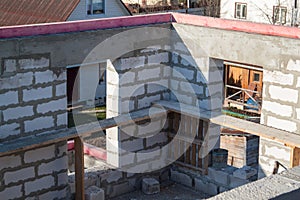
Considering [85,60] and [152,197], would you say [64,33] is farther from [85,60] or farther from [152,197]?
[152,197]

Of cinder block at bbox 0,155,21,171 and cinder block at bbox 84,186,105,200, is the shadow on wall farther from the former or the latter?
cinder block at bbox 84,186,105,200

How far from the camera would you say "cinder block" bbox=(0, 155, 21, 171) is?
26.1 ft

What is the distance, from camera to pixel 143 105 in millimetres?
9695

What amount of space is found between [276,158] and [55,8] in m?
13.8

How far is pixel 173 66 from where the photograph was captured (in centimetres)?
985

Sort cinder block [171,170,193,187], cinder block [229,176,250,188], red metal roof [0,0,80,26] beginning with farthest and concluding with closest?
red metal roof [0,0,80,26] < cinder block [171,170,193,187] < cinder block [229,176,250,188]

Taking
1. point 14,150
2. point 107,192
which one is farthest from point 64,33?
point 107,192

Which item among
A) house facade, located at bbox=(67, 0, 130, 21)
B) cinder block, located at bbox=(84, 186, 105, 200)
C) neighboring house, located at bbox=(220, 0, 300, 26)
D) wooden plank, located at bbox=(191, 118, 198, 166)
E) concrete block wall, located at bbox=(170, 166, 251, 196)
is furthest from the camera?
neighboring house, located at bbox=(220, 0, 300, 26)

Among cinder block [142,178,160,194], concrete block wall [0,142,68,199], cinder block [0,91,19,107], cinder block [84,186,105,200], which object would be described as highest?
cinder block [0,91,19,107]

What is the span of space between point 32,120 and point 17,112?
0.99ft

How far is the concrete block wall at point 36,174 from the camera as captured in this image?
26.4 feet

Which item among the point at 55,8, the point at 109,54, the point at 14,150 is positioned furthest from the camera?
the point at 55,8

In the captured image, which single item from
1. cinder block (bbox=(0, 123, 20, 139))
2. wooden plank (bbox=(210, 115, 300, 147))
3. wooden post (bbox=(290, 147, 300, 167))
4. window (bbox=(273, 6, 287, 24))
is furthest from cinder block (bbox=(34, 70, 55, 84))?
window (bbox=(273, 6, 287, 24))

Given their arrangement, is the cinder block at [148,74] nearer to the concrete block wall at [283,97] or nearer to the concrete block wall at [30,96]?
the concrete block wall at [30,96]
